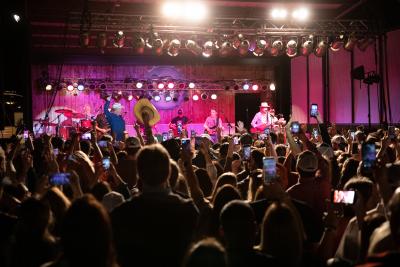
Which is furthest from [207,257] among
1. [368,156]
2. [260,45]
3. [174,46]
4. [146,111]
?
[260,45]

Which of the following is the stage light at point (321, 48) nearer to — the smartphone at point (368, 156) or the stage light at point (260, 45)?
the stage light at point (260, 45)

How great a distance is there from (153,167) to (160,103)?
61.2 ft

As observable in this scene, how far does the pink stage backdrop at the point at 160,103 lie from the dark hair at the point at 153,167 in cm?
1744

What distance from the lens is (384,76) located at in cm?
1532

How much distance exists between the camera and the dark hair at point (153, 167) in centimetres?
278

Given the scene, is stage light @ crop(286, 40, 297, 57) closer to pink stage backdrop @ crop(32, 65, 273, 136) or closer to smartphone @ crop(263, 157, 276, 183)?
pink stage backdrop @ crop(32, 65, 273, 136)

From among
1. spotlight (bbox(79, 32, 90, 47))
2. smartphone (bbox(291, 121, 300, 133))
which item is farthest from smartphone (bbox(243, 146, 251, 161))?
spotlight (bbox(79, 32, 90, 47))

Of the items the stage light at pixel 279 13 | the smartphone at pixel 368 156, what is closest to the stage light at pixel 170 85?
the stage light at pixel 279 13

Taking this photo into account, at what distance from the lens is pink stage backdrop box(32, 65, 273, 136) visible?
2016cm

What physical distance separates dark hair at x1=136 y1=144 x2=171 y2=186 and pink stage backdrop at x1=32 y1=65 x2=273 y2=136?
1744 centimetres

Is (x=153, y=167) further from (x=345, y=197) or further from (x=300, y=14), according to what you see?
(x=300, y=14)

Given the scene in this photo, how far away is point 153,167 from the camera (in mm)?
2785

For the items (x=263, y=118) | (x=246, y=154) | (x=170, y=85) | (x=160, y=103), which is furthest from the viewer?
(x=160, y=103)

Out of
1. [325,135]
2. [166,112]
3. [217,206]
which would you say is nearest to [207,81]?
[166,112]
